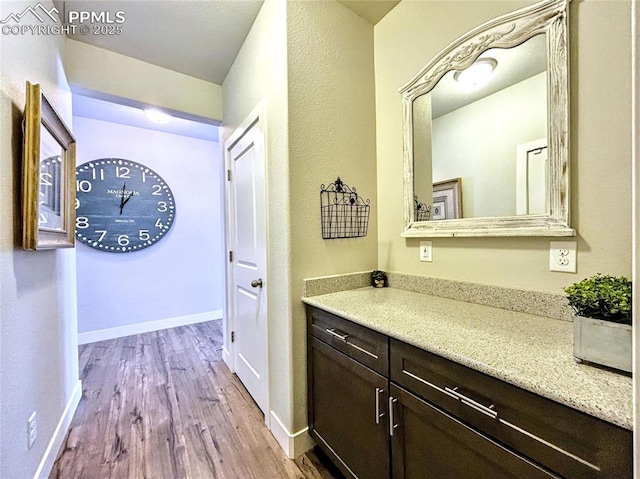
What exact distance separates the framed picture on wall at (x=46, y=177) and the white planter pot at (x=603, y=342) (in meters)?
1.96

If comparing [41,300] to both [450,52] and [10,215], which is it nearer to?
[10,215]

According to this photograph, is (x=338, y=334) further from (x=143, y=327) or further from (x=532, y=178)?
(x=143, y=327)

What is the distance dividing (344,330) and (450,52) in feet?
5.01

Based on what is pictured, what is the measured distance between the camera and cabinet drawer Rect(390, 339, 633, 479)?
1.82 feet

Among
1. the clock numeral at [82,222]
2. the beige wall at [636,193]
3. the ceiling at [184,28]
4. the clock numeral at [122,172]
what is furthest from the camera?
the clock numeral at [122,172]

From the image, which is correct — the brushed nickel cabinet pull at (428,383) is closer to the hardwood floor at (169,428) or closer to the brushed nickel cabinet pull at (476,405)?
the brushed nickel cabinet pull at (476,405)

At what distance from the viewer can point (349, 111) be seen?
174 cm

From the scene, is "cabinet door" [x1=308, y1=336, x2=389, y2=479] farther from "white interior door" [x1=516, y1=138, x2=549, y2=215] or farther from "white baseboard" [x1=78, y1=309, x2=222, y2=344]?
"white baseboard" [x1=78, y1=309, x2=222, y2=344]

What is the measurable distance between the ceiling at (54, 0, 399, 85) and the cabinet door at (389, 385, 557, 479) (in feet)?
7.23

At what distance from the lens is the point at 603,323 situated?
661mm

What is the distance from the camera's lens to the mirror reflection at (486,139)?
1.14 metres

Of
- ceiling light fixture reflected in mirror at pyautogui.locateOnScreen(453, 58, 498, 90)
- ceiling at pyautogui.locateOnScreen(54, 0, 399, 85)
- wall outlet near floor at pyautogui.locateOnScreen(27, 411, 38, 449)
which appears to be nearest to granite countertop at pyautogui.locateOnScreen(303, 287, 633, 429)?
ceiling light fixture reflected in mirror at pyautogui.locateOnScreen(453, 58, 498, 90)

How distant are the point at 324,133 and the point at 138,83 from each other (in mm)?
1775

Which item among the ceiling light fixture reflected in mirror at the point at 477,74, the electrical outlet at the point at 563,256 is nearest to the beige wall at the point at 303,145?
the ceiling light fixture reflected in mirror at the point at 477,74
